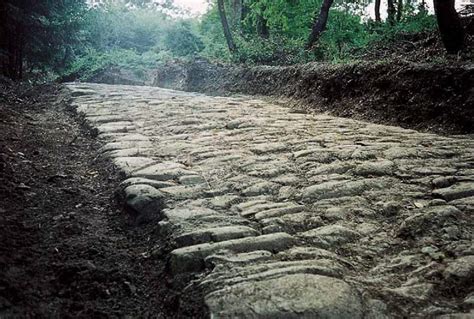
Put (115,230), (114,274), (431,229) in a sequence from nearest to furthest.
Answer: (114,274)
(431,229)
(115,230)

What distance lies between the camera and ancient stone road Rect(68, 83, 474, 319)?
1.36 meters

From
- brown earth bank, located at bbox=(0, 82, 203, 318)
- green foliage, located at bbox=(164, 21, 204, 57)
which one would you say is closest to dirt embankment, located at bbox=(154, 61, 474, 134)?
brown earth bank, located at bbox=(0, 82, 203, 318)

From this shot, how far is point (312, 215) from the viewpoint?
197cm

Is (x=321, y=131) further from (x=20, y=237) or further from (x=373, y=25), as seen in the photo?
(x=373, y=25)

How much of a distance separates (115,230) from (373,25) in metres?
9.03

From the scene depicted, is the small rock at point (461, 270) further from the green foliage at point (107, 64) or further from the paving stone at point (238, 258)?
the green foliage at point (107, 64)

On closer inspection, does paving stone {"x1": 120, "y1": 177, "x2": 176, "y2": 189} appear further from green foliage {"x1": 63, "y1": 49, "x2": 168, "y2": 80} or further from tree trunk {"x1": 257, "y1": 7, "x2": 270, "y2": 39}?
green foliage {"x1": 63, "y1": 49, "x2": 168, "y2": 80}

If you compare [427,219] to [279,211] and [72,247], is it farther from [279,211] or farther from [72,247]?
[72,247]

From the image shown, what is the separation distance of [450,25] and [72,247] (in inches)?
183

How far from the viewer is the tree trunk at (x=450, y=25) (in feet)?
14.9

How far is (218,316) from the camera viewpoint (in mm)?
1268

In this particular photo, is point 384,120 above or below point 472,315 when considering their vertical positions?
above

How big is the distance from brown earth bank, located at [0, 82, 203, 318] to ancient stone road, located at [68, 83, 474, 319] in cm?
13

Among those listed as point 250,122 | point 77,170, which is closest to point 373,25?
point 250,122
